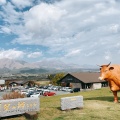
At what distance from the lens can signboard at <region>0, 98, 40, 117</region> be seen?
52.8ft

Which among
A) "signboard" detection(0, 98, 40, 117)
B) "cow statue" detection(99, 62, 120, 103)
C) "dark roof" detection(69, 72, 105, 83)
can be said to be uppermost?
"dark roof" detection(69, 72, 105, 83)

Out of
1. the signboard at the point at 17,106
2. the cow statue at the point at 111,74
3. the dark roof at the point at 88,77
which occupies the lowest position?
the signboard at the point at 17,106

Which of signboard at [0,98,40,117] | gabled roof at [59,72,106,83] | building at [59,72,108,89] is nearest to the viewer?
signboard at [0,98,40,117]

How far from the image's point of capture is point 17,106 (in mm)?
16719

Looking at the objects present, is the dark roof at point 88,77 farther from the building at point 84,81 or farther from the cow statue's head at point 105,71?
the cow statue's head at point 105,71

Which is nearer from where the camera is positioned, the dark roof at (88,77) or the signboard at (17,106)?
the signboard at (17,106)

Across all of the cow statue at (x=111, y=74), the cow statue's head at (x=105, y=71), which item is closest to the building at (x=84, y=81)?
the cow statue at (x=111, y=74)

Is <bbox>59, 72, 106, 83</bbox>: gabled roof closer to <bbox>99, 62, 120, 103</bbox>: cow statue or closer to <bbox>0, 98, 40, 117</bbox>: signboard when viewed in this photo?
<bbox>99, 62, 120, 103</bbox>: cow statue

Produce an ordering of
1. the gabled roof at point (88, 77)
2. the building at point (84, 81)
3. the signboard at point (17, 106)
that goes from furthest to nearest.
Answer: the building at point (84, 81) → the gabled roof at point (88, 77) → the signboard at point (17, 106)

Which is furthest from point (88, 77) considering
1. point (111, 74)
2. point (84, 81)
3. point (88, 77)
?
point (111, 74)

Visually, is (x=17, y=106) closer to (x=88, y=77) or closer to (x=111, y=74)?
(x=111, y=74)

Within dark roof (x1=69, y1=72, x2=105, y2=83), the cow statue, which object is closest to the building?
dark roof (x1=69, y1=72, x2=105, y2=83)

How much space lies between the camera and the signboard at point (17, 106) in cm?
1609

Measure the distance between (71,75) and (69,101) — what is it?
66860mm
